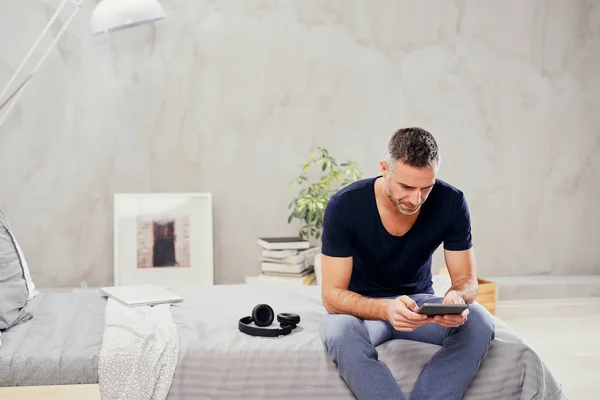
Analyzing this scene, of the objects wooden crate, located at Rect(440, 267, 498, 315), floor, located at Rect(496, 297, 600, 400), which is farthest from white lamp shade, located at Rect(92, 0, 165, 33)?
floor, located at Rect(496, 297, 600, 400)

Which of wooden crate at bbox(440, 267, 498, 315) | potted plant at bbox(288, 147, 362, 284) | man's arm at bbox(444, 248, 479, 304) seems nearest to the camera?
man's arm at bbox(444, 248, 479, 304)

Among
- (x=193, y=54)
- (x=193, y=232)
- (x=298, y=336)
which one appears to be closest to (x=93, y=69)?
(x=193, y=54)

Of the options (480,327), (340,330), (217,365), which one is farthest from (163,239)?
(480,327)

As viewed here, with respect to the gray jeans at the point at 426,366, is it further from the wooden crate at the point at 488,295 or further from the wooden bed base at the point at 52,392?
the wooden crate at the point at 488,295

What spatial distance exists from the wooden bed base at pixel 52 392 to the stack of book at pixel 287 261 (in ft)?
5.56

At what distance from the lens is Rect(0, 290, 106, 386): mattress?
88.6 inches

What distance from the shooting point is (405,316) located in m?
2.20

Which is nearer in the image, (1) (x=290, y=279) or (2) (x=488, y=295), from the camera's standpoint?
(1) (x=290, y=279)

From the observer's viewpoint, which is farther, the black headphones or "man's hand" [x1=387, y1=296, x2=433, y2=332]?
the black headphones

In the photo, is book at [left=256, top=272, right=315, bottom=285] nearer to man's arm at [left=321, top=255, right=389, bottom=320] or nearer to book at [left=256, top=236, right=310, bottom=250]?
book at [left=256, top=236, right=310, bottom=250]

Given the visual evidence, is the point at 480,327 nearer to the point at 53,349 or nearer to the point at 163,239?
the point at 53,349

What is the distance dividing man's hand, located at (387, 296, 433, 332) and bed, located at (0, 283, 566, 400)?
→ 0.17m

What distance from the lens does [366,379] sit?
219 cm

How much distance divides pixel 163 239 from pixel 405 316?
2090mm
